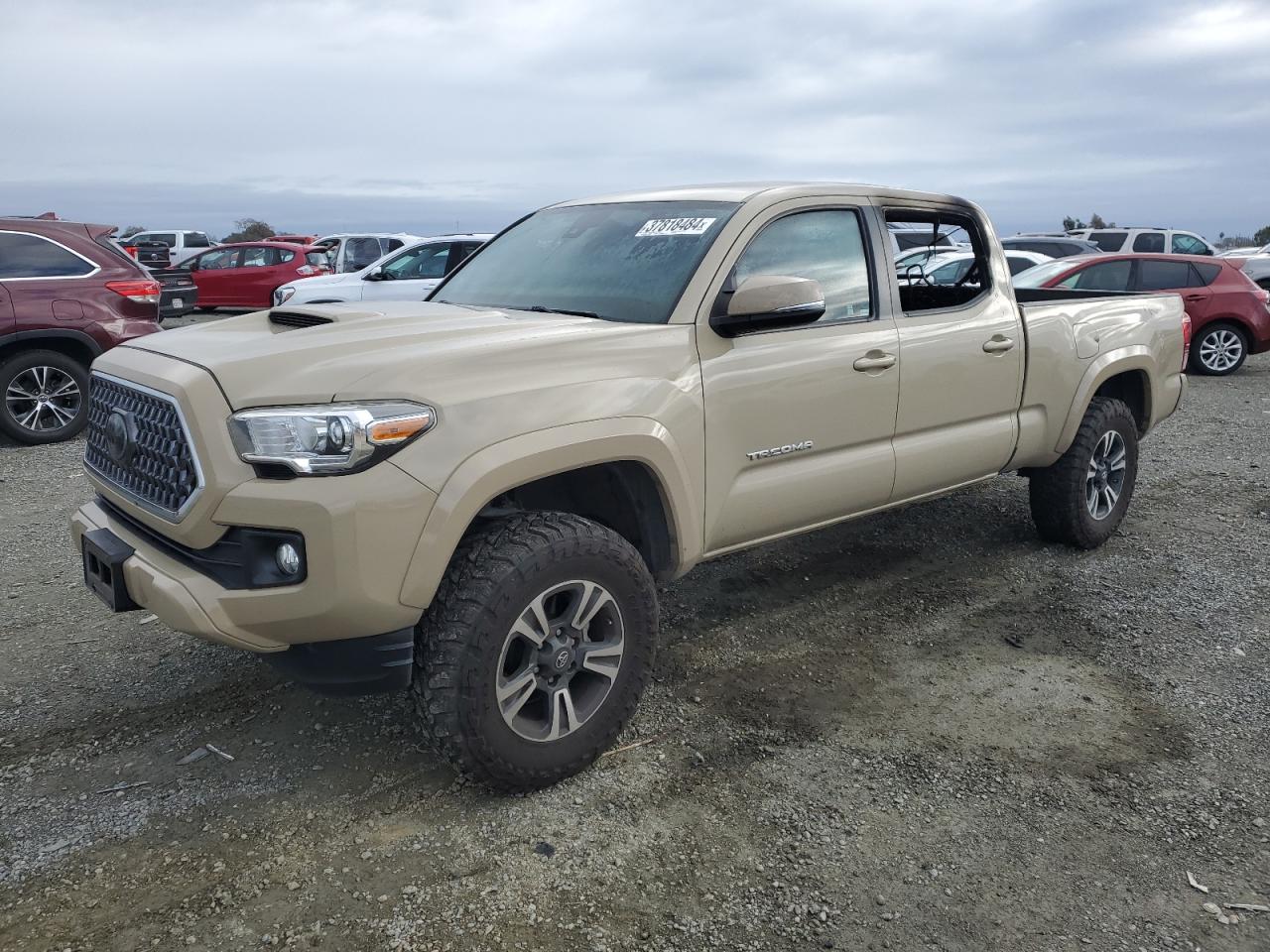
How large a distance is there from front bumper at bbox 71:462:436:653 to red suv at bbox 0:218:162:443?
6.29 metres

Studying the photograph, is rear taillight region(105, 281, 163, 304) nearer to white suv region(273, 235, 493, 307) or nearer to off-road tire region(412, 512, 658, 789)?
white suv region(273, 235, 493, 307)

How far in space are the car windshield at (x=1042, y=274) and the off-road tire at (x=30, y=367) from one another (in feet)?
32.0

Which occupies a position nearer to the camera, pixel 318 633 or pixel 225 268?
pixel 318 633

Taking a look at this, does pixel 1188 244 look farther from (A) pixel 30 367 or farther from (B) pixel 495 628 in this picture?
(B) pixel 495 628

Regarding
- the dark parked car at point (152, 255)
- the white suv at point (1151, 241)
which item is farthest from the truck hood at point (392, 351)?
the dark parked car at point (152, 255)

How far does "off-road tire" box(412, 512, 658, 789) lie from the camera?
9.09 ft

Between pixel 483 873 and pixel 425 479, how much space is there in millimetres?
1074

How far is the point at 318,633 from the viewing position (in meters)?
2.65

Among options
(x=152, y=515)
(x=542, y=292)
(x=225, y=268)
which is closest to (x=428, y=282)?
(x=225, y=268)

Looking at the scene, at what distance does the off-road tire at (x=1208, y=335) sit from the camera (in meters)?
12.2

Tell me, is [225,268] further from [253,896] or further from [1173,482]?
[253,896]

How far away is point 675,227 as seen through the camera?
12.2ft

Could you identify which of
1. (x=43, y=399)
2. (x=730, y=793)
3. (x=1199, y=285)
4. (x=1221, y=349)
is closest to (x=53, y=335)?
(x=43, y=399)

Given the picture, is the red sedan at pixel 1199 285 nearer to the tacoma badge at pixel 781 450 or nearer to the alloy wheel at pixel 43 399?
the tacoma badge at pixel 781 450
